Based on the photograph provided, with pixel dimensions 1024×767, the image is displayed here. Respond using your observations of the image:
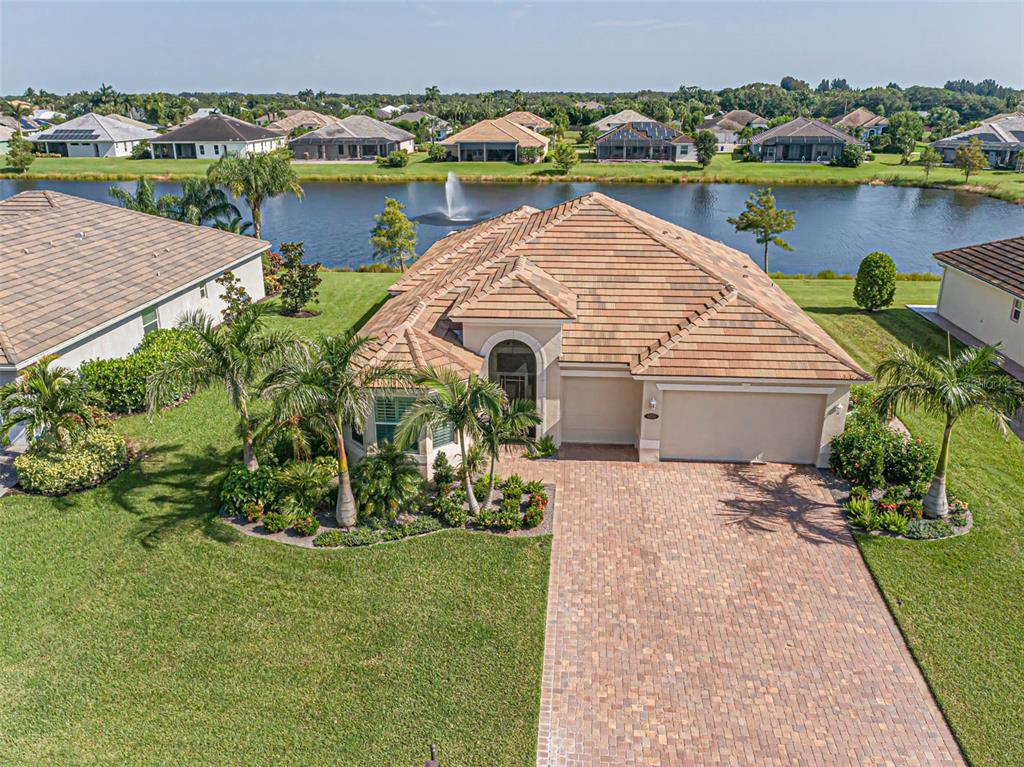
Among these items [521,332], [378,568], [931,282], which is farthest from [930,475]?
[931,282]

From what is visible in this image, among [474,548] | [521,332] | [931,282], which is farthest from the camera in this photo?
[931,282]

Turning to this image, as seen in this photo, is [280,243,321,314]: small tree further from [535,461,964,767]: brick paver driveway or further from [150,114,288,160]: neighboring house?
[150,114,288,160]: neighboring house

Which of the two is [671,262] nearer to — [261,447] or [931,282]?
[261,447]

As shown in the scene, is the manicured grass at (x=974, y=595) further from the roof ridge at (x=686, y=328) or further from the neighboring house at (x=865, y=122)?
the neighboring house at (x=865, y=122)

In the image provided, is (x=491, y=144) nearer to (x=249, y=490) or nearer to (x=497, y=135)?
(x=497, y=135)

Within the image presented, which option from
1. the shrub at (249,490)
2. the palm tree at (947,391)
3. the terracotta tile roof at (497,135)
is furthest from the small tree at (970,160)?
the shrub at (249,490)

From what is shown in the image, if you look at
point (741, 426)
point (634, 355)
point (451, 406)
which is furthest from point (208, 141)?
point (741, 426)

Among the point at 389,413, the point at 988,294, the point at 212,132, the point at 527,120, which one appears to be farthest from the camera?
the point at 527,120
